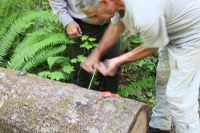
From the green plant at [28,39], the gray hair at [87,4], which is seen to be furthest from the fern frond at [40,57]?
the gray hair at [87,4]

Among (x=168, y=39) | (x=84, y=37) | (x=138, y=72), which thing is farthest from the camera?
(x=138, y=72)

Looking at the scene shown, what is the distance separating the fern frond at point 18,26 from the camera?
4512mm

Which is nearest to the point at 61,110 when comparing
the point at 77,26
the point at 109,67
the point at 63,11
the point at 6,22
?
the point at 109,67

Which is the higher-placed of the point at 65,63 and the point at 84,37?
the point at 84,37

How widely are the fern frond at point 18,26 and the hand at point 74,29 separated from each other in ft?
3.04

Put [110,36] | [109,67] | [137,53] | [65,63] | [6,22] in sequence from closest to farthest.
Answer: [137,53] → [109,67] → [110,36] → [65,63] → [6,22]

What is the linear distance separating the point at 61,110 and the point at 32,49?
5.16 feet

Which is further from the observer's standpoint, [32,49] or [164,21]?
[32,49]

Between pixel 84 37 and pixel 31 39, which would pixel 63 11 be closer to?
pixel 84 37

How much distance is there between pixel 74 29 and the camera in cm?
364

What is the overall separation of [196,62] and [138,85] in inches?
52.6

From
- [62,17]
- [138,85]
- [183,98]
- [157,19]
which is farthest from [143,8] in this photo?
[138,85]

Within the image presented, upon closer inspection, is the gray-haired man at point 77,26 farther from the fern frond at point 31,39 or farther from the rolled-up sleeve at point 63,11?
the fern frond at point 31,39

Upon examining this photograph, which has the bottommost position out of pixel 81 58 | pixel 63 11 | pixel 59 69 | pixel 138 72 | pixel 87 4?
pixel 138 72
